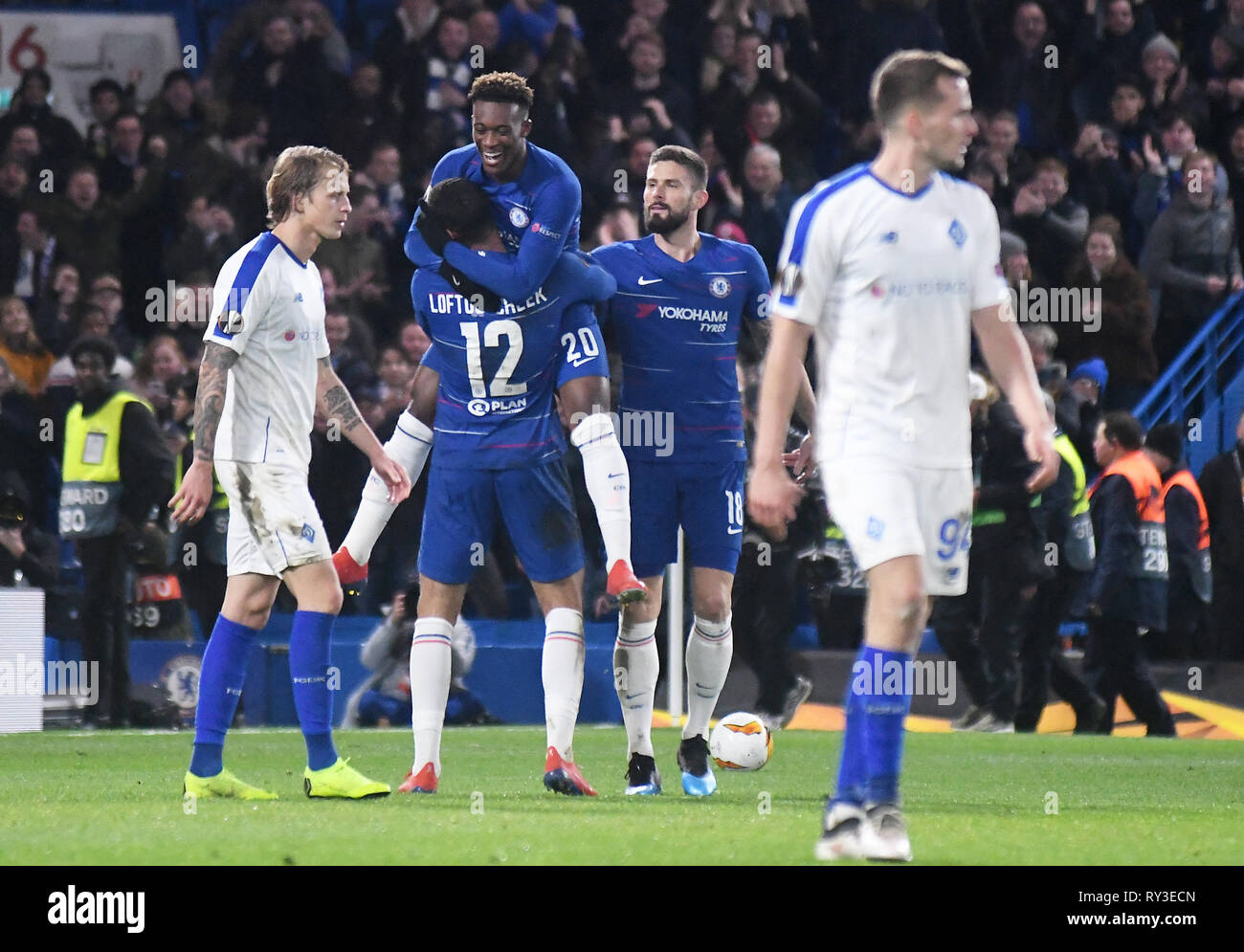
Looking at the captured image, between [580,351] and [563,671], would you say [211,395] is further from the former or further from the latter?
[563,671]

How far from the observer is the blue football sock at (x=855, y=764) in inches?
213

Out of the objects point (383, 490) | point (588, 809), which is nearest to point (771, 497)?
point (588, 809)

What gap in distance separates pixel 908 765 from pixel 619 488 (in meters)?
2.94

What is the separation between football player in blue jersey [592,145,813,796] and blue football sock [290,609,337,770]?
131cm

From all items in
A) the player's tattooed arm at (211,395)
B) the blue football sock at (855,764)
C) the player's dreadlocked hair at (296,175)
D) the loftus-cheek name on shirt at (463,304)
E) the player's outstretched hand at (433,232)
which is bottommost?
the blue football sock at (855,764)

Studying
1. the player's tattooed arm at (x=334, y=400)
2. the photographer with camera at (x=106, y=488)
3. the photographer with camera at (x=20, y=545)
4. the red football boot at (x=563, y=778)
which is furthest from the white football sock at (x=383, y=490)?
the photographer with camera at (x=20, y=545)

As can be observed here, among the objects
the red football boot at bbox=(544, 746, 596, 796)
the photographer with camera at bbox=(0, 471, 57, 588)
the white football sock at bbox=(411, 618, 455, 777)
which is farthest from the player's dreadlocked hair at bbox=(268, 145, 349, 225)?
the photographer with camera at bbox=(0, 471, 57, 588)

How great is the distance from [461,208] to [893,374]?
2.49 meters

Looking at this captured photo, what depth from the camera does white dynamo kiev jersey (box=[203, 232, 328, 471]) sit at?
276 inches

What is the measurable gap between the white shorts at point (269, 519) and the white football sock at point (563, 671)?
0.94 meters

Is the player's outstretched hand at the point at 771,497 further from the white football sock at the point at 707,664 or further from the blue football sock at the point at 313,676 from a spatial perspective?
the white football sock at the point at 707,664

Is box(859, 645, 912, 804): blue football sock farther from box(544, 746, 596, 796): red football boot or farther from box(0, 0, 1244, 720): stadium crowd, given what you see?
box(0, 0, 1244, 720): stadium crowd

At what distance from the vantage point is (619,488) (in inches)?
301
